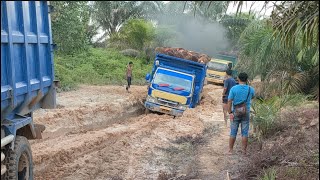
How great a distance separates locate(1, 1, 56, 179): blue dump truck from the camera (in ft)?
16.1

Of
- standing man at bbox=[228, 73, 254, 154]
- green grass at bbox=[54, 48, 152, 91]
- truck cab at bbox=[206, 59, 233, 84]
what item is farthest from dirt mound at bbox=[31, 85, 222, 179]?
truck cab at bbox=[206, 59, 233, 84]

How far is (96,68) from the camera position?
2758 centimetres

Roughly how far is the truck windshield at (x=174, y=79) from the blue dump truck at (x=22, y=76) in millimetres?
8808

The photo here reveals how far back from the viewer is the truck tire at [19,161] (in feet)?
17.2

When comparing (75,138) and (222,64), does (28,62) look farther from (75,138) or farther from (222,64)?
(222,64)

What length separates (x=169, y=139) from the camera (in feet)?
35.8

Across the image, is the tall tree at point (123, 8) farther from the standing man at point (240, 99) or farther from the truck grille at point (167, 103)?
the truck grille at point (167, 103)

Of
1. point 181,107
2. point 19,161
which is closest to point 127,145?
point 19,161

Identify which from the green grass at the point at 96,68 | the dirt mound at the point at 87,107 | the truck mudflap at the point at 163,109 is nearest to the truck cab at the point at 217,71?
the green grass at the point at 96,68

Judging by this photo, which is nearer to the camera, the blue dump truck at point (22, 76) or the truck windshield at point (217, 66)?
the blue dump truck at point (22, 76)

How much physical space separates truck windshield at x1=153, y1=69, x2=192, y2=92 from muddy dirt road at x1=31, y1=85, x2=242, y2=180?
0.91 m

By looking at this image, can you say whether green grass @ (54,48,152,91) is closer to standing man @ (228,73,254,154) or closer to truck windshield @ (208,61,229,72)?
truck windshield @ (208,61,229,72)

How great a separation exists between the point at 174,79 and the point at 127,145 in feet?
20.0

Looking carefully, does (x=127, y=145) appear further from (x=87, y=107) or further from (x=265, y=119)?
(x=87, y=107)
